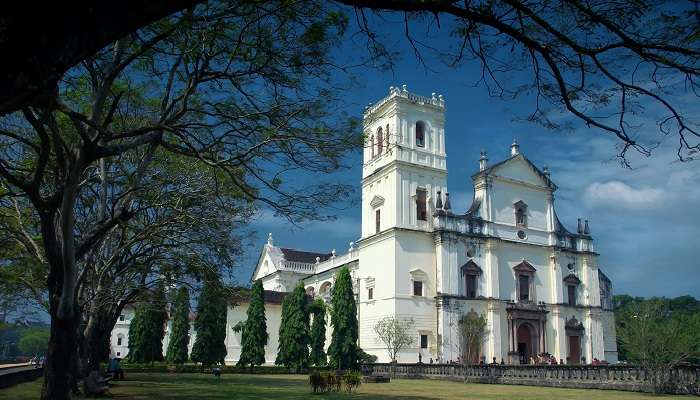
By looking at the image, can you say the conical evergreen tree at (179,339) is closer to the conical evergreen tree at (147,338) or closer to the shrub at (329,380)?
the conical evergreen tree at (147,338)

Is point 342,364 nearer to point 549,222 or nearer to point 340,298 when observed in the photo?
point 340,298

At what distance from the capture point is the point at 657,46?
441 centimetres

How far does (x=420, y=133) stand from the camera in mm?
43688

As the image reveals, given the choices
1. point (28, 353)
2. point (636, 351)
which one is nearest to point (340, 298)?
point (636, 351)

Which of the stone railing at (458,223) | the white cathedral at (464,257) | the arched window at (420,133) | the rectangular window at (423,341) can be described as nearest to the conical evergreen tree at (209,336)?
the white cathedral at (464,257)

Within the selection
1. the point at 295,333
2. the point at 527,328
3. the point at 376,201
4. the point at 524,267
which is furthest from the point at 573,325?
the point at 295,333

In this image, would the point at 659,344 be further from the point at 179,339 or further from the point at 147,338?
the point at 179,339

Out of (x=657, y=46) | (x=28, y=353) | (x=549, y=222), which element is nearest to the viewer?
(x=657, y=46)

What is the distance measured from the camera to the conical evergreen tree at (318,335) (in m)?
41.5

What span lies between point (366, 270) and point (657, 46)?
39.0 metres

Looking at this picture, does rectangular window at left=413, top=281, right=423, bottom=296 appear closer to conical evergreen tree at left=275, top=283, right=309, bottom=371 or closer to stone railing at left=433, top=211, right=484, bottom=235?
stone railing at left=433, top=211, right=484, bottom=235

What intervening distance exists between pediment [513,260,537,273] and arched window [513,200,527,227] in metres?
2.94

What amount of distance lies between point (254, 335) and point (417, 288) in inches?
470

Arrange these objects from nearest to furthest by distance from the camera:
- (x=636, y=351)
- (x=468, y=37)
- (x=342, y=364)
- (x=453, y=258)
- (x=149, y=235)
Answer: (x=468, y=37) < (x=149, y=235) < (x=636, y=351) < (x=342, y=364) < (x=453, y=258)
